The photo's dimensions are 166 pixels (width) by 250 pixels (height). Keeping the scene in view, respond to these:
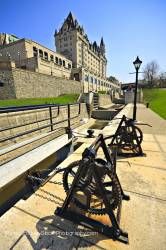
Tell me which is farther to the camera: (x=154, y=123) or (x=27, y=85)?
(x=27, y=85)

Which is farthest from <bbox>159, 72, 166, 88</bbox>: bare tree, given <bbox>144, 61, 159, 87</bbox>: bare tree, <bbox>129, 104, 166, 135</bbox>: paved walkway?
<bbox>129, 104, 166, 135</bbox>: paved walkway

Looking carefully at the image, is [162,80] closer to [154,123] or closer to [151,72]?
[151,72]

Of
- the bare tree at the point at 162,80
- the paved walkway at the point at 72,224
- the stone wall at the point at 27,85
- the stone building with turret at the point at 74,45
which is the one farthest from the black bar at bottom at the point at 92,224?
the bare tree at the point at 162,80

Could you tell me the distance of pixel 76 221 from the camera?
2.24 meters

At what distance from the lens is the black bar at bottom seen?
2.01 m

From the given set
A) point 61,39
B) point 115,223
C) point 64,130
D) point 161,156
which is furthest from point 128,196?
point 61,39

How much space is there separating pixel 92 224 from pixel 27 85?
22.6 m

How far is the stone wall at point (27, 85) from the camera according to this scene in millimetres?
19953

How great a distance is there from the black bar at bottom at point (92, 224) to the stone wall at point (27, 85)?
66.2ft

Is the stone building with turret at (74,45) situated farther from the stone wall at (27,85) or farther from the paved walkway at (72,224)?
the paved walkway at (72,224)

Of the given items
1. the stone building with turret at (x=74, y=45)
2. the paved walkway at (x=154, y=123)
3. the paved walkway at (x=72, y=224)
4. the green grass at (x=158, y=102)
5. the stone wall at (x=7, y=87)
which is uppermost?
the stone building with turret at (x=74, y=45)

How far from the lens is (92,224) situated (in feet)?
7.06

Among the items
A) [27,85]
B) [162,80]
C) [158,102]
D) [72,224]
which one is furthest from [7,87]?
[162,80]

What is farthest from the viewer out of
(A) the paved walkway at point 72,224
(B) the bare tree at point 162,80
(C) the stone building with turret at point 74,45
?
(B) the bare tree at point 162,80
